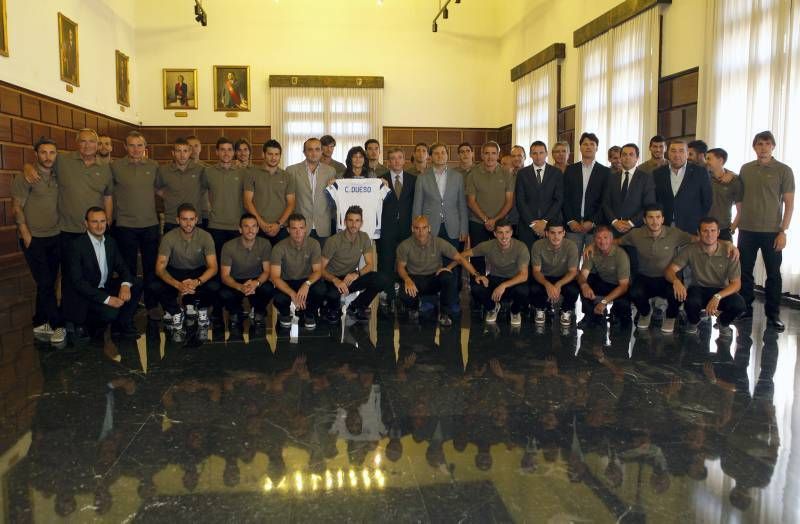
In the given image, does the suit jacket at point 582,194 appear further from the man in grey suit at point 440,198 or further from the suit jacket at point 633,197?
the man in grey suit at point 440,198

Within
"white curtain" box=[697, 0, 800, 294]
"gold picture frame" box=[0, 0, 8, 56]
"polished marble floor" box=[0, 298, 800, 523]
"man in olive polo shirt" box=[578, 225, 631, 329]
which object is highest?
"gold picture frame" box=[0, 0, 8, 56]

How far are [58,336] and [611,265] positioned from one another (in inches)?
179

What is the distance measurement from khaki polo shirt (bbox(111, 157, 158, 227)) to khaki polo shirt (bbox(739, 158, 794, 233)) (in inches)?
212

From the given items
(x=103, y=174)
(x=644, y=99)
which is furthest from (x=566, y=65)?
(x=103, y=174)

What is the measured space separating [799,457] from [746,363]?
64.1 inches

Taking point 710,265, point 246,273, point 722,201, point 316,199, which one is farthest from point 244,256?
point 722,201

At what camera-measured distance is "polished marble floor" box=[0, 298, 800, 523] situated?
2367 millimetres

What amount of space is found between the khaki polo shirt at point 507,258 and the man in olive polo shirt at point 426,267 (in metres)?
0.19

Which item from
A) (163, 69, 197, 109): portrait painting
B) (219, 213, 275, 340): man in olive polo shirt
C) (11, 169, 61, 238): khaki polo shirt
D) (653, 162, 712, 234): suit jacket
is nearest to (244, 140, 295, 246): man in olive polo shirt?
(219, 213, 275, 340): man in olive polo shirt

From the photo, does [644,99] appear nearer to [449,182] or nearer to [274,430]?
[449,182]

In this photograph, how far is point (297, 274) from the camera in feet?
18.0

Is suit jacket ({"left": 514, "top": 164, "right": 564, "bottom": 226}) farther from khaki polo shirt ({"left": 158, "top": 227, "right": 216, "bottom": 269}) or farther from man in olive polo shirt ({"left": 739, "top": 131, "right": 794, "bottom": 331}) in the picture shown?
khaki polo shirt ({"left": 158, "top": 227, "right": 216, "bottom": 269})

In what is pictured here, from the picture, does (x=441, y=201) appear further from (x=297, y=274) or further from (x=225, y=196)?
(x=225, y=196)

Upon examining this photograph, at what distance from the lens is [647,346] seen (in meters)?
4.74
